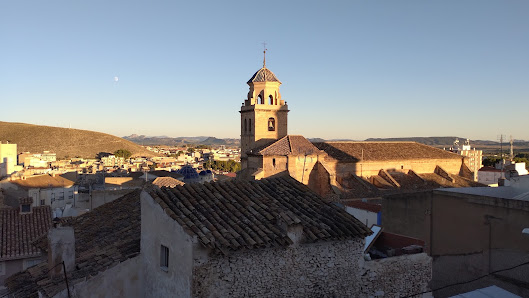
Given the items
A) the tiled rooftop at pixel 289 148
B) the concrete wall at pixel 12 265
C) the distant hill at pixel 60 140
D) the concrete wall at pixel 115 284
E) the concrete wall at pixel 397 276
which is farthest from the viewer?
the distant hill at pixel 60 140

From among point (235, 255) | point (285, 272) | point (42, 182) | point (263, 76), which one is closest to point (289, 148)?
point (263, 76)

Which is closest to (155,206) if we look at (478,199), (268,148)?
(478,199)

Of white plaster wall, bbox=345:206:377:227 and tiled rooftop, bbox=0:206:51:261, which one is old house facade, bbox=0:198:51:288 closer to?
tiled rooftop, bbox=0:206:51:261

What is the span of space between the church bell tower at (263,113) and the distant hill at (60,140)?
3484 inches

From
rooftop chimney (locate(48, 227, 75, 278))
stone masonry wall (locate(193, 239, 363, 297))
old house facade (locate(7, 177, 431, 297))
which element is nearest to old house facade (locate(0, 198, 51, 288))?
rooftop chimney (locate(48, 227, 75, 278))

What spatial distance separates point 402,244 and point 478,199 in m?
1.83

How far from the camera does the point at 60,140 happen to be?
11788 centimetres

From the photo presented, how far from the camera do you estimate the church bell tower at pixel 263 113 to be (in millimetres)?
33094

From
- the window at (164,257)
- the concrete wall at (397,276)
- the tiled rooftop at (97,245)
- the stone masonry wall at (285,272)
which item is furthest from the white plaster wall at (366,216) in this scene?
the window at (164,257)

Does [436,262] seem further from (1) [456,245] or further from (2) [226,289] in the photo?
(2) [226,289]

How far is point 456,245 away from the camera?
9.50 m

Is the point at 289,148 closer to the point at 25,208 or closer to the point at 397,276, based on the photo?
the point at 25,208

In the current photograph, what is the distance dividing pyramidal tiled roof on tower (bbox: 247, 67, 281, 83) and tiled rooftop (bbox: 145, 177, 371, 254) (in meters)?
25.8

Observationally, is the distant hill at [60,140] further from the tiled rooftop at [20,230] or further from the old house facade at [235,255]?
the old house facade at [235,255]
